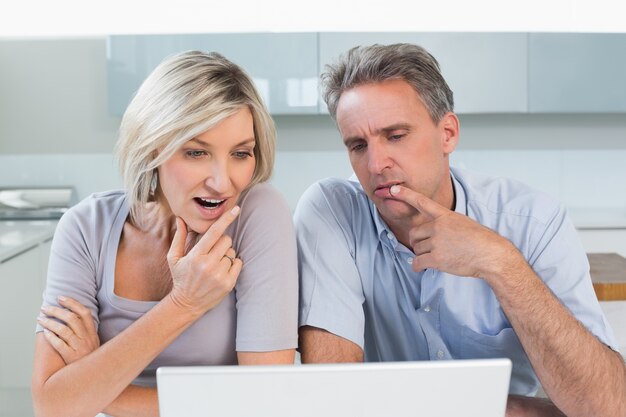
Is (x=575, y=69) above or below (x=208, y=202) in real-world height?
above

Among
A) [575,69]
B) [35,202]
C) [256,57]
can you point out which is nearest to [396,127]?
[256,57]

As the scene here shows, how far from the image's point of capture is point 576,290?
1.55 m

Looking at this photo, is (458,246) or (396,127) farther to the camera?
(396,127)

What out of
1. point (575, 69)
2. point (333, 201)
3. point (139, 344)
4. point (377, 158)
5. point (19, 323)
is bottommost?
point (19, 323)

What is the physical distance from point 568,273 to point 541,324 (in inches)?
6.6

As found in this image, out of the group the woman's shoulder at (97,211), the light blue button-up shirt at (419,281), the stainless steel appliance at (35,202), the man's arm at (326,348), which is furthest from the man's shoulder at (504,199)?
the stainless steel appliance at (35,202)

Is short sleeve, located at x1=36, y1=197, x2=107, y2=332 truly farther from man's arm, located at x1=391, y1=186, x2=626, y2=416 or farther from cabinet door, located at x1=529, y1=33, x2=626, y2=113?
cabinet door, located at x1=529, y1=33, x2=626, y2=113

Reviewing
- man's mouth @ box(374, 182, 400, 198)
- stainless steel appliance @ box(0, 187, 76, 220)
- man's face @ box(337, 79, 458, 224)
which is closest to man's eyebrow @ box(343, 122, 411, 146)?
man's face @ box(337, 79, 458, 224)

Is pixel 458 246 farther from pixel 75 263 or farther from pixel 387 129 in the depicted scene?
pixel 75 263

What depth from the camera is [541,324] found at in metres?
1.45

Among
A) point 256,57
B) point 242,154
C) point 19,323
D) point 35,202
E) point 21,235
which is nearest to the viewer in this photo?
point 242,154

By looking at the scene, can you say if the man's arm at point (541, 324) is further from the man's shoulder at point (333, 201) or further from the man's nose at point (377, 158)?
the man's shoulder at point (333, 201)

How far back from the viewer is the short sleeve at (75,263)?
1562 millimetres

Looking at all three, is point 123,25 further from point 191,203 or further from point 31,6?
point 191,203
